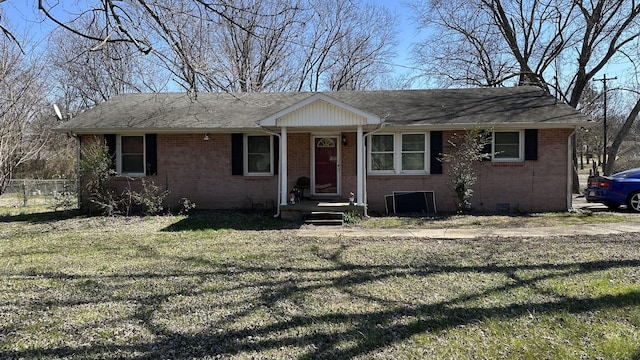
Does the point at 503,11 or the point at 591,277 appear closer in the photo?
the point at 591,277

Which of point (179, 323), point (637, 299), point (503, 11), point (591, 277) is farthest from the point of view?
point (503, 11)

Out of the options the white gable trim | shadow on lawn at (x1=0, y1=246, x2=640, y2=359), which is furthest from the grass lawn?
the white gable trim

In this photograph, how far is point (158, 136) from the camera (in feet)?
43.0

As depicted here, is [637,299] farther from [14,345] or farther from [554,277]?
[14,345]

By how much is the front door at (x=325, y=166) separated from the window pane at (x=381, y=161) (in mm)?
1136

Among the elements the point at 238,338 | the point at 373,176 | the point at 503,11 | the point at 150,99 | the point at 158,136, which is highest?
the point at 503,11

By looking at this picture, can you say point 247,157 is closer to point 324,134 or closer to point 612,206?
point 324,134

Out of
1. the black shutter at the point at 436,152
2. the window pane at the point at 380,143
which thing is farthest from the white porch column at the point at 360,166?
the black shutter at the point at 436,152

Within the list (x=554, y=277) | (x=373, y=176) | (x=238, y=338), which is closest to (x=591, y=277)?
(x=554, y=277)

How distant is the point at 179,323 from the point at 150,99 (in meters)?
12.8

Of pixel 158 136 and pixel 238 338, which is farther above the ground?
pixel 158 136

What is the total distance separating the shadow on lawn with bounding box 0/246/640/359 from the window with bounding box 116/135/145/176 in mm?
7795

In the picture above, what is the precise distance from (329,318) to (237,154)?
938cm

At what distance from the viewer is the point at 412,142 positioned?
12898 millimetres
